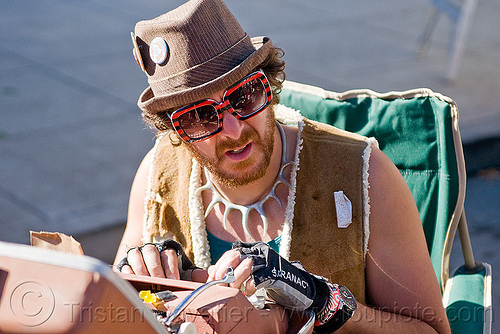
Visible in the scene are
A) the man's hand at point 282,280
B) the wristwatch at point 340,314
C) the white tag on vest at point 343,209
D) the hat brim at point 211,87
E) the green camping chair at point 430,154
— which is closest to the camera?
the man's hand at point 282,280

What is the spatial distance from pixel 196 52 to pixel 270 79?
0.31 meters

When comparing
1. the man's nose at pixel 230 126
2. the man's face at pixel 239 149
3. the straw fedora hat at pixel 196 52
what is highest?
the straw fedora hat at pixel 196 52

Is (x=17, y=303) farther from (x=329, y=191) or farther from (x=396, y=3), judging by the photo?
(x=396, y=3)

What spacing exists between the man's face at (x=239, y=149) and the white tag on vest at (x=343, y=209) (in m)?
0.24

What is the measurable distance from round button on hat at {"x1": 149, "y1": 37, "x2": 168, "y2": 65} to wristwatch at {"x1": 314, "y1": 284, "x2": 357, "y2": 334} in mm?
825

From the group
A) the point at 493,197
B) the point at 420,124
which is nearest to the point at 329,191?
the point at 420,124

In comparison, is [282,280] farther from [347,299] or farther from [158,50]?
[158,50]

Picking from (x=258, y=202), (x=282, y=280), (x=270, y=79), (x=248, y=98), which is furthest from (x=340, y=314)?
(x=270, y=79)

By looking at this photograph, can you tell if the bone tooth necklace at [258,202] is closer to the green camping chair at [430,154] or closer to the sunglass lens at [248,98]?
the sunglass lens at [248,98]

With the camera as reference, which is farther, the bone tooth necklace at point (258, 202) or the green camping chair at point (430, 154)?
the green camping chair at point (430, 154)

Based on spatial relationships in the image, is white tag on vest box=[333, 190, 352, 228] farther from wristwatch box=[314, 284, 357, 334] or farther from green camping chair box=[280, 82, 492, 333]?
green camping chair box=[280, 82, 492, 333]

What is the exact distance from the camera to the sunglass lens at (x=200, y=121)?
6.03ft

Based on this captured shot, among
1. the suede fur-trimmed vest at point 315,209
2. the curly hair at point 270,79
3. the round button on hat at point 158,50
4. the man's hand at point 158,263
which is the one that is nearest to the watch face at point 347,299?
the suede fur-trimmed vest at point 315,209

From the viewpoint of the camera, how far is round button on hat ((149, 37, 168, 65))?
1.84 m
